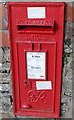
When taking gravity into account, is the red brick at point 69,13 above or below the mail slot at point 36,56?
above

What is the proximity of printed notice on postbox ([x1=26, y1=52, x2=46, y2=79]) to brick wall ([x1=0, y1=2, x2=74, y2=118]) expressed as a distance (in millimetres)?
246

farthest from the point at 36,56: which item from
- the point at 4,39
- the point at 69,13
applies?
the point at 69,13

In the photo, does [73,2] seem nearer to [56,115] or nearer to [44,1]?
[44,1]

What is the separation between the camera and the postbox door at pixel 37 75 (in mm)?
2516

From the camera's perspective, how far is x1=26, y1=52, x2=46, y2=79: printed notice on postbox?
8.32ft

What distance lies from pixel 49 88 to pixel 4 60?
0.62 m

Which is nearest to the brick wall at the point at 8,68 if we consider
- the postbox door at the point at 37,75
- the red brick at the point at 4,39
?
the red brick at the point at 4,39

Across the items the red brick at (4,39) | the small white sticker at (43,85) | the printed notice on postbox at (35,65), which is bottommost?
the small white sticker at (43,85)

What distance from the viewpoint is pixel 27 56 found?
2.56 m

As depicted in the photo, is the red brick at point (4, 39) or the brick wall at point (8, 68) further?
the red brick at point (4, 39)

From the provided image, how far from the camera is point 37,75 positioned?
2.67m

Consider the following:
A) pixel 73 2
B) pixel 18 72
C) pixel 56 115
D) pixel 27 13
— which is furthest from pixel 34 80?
pixel 73 2

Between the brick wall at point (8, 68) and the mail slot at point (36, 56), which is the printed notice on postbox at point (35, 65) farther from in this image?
the brick wall at point (8, 68)

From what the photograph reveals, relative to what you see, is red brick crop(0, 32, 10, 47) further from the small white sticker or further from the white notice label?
the small white sticker
